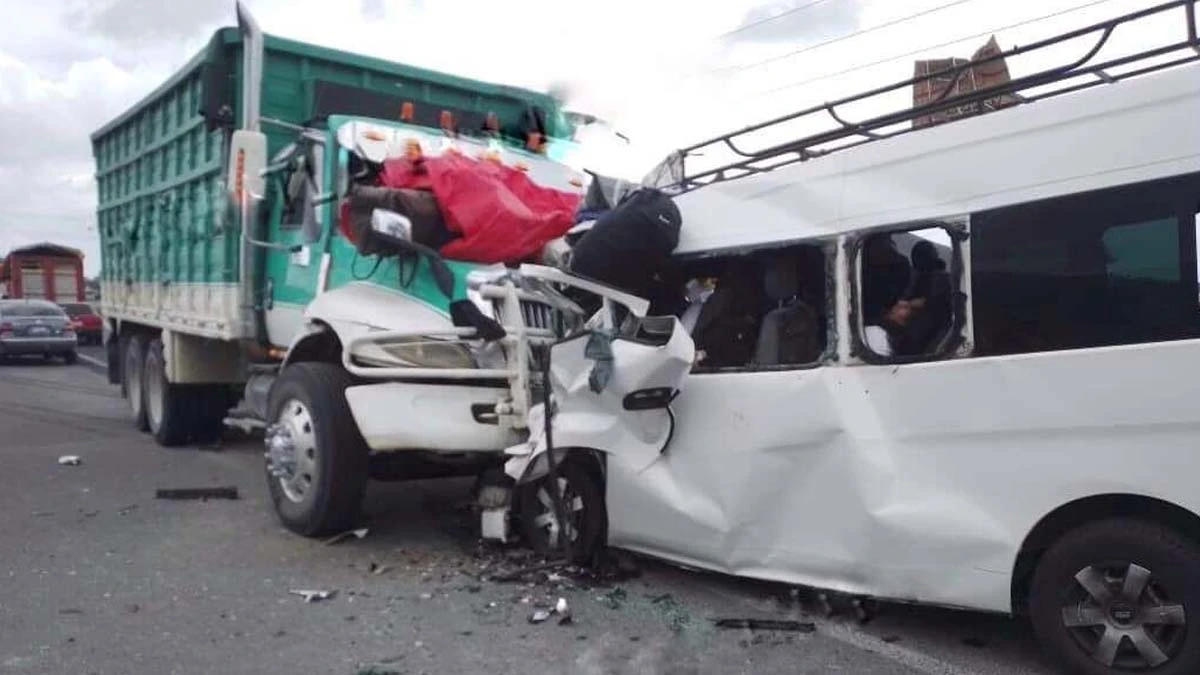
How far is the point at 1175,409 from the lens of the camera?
362cm

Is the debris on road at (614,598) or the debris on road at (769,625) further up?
the debris on road at (614,598)

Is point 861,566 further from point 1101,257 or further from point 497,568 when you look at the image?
point 497,568

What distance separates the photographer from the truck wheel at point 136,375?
1134 centimetres

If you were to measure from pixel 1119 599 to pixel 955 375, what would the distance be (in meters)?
0.97

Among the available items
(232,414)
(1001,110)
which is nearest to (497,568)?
(1001,110)

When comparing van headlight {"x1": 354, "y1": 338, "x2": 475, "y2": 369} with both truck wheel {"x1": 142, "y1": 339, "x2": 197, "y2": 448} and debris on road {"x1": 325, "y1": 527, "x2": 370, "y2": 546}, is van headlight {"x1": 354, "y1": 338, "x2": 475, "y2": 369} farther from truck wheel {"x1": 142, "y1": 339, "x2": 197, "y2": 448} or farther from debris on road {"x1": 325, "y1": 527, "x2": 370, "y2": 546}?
truck wheel {"x1": 142, "y1": 339, "x2": 197, "y2": 448}

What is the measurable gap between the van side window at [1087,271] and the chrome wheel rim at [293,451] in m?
3.88

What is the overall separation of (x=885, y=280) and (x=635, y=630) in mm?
1866

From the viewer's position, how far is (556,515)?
18.7ft

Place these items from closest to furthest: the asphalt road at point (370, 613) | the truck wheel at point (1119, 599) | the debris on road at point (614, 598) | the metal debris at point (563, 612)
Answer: the truck wheel at point (1119, 599)
the asphalt road at point (370, 613)
the metal debris at point (563, 612)
the debris on road at point (614, 598)

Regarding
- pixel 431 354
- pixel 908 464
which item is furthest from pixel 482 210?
pixel 908 464

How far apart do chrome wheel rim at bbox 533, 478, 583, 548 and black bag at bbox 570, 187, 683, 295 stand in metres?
1.10

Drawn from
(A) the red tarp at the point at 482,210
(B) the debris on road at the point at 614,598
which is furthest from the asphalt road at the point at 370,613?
(A) the red tarp at the point at 482,210

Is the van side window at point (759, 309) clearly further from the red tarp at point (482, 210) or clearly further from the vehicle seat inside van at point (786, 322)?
the red tarp at point (482, 210)
